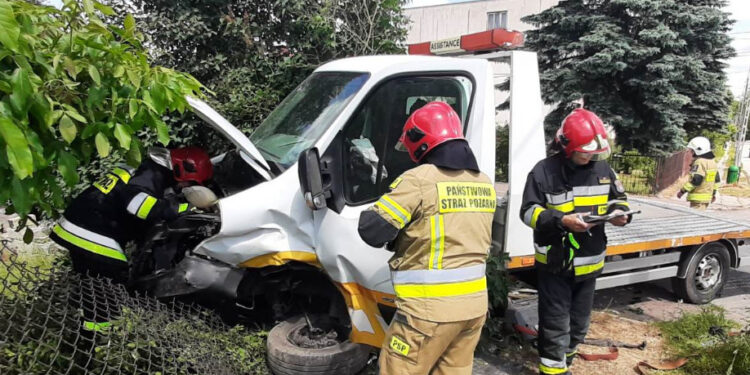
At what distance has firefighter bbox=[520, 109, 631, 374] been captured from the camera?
3.18 metres

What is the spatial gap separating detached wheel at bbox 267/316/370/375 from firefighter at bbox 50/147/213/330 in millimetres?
1062

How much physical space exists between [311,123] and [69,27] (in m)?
1.48

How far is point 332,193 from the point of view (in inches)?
114

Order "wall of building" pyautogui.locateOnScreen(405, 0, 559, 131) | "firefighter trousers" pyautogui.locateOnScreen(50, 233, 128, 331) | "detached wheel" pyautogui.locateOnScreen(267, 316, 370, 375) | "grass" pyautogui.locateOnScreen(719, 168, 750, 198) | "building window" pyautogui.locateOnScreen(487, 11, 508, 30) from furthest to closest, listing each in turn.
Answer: "building window" pyautogui.locateOnScreen(487, 11, 508, 30) < "wall of building" pyautogui.locateOnScreen(405, 0, 559, 131) < "grass" pyautogui.locateOnScreen(719, 168, 750, 198) < "detached wheel" pyautogui.locateOnScreen(267, 316, 370, 375) < "firefighter trousers" pyautogui.locateOnScreen(50, 233, 128, 331)

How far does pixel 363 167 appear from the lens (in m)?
3.15

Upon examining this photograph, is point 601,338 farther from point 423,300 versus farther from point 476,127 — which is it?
point 423,300

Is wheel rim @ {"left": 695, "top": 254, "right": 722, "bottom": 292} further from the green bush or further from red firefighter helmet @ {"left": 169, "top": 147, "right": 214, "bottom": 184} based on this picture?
the green bush

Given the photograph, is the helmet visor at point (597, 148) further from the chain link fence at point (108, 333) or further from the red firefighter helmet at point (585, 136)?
the chain link fence at point (108, 333)

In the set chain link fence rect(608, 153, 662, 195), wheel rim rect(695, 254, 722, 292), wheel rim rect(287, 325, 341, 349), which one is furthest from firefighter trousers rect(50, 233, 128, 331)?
chain link fence rect(608, 153, 662, 195)

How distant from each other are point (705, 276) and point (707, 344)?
6.07 feet

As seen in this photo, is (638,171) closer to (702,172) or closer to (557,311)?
(702,172)

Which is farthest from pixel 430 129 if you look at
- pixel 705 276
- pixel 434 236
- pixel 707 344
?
pixel 705 276

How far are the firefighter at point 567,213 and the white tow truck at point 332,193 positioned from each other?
0.85 feet

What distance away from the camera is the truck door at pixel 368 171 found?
9.58ft
